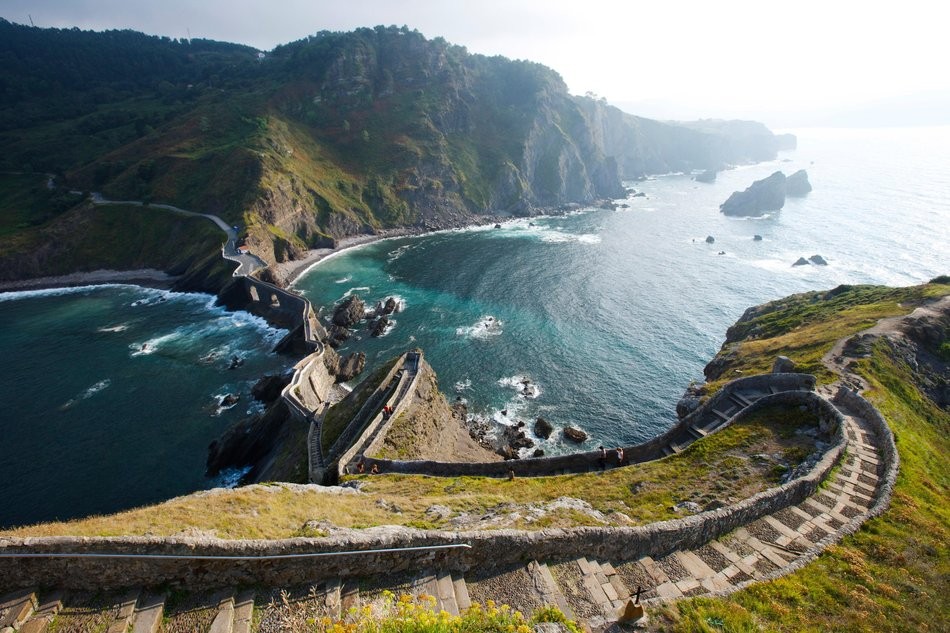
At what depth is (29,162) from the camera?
11906 cm

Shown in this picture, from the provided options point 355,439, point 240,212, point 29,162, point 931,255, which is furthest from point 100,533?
point 29,162

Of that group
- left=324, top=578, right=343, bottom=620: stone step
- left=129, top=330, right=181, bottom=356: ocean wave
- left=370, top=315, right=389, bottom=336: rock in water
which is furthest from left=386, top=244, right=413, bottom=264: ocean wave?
left=324, top=578, right=343, bottom=620: stone step

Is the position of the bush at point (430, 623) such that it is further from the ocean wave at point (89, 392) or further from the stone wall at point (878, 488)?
the ocean wave at point (89, 392)

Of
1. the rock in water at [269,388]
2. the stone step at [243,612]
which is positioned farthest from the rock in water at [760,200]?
the stone step at [243,612]

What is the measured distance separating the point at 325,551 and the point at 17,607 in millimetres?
6672

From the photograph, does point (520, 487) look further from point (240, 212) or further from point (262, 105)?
point (262, 105)

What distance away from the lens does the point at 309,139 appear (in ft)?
461

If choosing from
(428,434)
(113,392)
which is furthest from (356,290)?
(428,434)

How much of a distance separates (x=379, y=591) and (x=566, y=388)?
152ft

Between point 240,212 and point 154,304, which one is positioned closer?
point 154,304

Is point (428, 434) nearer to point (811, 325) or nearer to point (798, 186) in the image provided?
point (811, 325)

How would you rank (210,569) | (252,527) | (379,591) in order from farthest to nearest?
1. (252,527)
2. (379,591)
3. (210,569)

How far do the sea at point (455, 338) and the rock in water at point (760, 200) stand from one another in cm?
2798

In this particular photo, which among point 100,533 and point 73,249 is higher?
point 100,533
